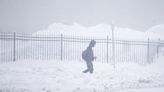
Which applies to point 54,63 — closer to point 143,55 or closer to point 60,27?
point 143,55

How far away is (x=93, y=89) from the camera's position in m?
8.70

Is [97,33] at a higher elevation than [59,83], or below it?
higher

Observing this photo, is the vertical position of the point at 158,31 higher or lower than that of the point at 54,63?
higher

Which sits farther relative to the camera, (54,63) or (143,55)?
(143,55)

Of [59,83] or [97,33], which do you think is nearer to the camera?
[59,83]

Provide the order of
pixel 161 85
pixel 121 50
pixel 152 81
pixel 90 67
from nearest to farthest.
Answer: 1. pixel 161 85
2. pixel 152 81
3. pixel 90 67
4. pixel 121 50

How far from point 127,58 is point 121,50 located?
7.17ft

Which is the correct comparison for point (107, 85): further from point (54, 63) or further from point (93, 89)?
point (54, 63)

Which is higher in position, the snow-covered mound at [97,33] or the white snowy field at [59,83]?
the snow-covered mound at [97,33]

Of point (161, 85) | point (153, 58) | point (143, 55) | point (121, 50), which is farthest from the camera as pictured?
point (121, 50)

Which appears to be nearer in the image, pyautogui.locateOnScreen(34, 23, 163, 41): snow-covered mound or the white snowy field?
the white snowy field

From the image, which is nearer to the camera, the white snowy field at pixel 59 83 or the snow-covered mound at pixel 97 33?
the white snowy field at pixel 59 83

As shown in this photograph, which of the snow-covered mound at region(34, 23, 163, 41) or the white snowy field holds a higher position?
the snow-covered mound at region(34, 23, 163, 41)

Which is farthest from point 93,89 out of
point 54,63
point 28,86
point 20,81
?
point 54,63
